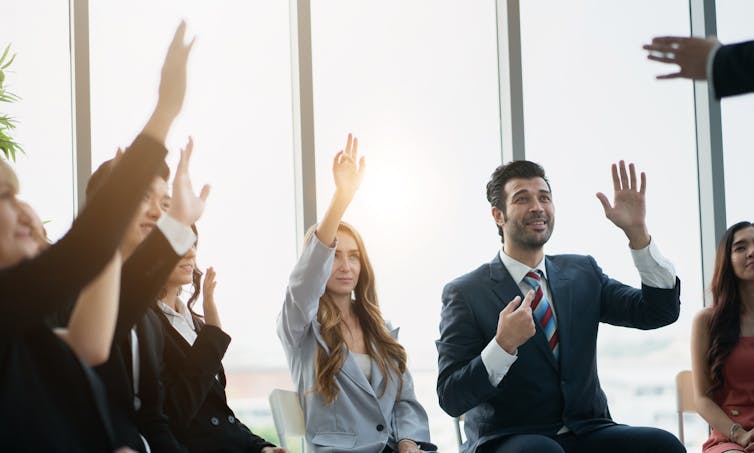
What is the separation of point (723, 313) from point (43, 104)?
3175 mm

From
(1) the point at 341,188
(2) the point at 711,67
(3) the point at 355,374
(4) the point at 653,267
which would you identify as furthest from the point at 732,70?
(3) the point at 355,374

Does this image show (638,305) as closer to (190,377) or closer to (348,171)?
(348,171)

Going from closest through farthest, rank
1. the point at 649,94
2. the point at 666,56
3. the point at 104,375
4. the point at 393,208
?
the point at 104,375, the point at 666,56, the point at 393,208, the point at 649,94

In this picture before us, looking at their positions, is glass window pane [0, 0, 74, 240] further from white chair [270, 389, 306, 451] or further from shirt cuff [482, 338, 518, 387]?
shirt cuff [482, 338, 518, 387]

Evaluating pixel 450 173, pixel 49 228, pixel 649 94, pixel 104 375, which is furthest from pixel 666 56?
pixel 49 228

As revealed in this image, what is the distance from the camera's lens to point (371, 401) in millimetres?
3158

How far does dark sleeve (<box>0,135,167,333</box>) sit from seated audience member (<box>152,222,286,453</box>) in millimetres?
1140

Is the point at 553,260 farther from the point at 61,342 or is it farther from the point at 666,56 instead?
the point at 61,342

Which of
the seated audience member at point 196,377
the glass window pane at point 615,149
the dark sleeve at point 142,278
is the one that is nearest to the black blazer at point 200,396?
the seated audience member at point 196,377

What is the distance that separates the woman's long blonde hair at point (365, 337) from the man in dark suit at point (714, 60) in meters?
1.45

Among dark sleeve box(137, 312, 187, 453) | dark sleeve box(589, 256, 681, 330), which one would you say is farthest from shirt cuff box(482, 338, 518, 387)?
dark sleeve box(137, 312, 187, 453)

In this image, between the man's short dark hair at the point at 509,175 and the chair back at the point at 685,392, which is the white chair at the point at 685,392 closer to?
the chair back at the point at 685,392

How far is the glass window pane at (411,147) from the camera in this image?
14.2 ft

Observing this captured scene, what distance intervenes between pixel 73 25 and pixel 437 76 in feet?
5.83
